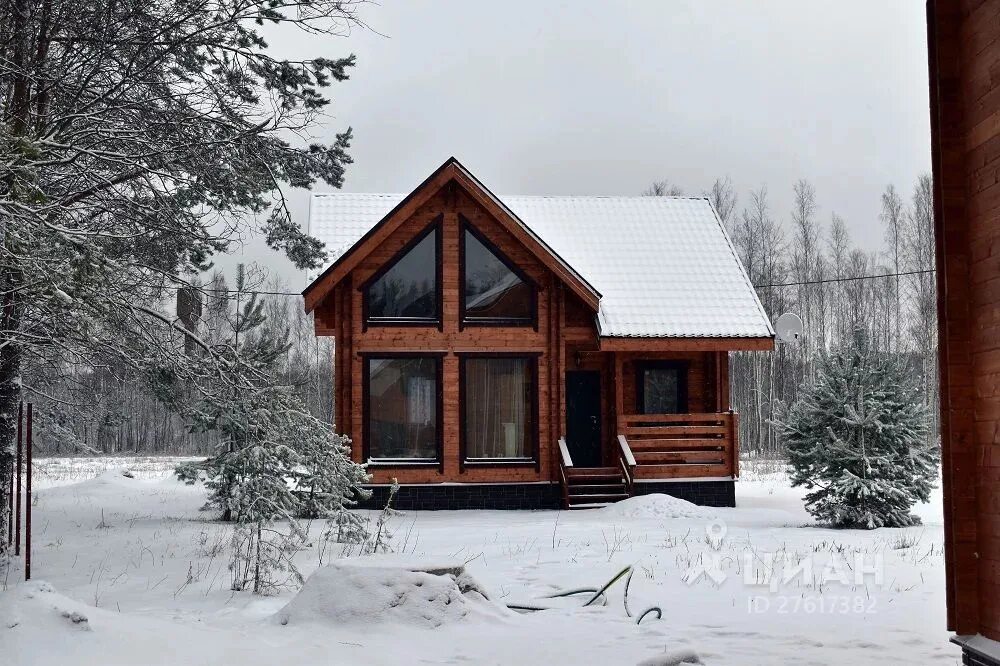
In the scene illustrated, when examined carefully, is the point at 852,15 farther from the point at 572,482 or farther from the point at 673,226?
the point at 572,482

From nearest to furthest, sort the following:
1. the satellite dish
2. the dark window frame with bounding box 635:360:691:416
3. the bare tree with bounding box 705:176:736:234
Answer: the dark window frame with bounding box 635:360:691:416 < the satellite dish < the bare tree with bounding box 705:176:736:234

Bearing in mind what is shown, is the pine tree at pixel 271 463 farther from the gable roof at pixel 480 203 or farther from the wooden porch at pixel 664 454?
the wooden porch at pixel 664 454

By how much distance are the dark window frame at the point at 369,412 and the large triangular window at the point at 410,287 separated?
1.80 feet

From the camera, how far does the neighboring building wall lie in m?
5.29

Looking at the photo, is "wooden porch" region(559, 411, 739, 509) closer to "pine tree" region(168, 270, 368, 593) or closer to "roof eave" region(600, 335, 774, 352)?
"roof eave" region(600, 335, 774, 352)

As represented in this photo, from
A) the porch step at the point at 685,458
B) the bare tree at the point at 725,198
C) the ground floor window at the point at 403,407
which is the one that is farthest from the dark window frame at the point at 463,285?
the bare tree at the point at 725,198

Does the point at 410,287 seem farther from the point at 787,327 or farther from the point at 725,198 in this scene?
the point at 725,198

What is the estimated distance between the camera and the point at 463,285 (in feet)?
56.2

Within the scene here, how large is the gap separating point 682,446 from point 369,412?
17.8ft

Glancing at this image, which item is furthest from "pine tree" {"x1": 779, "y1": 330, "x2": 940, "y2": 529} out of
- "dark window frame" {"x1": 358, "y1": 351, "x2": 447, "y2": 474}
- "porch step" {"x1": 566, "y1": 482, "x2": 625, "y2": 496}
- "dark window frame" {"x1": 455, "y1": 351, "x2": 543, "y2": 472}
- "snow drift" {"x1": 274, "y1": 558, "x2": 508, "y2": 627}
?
"snow drift" {"x1": 274, "y1": 558, "x2": 508, "y2": 627}

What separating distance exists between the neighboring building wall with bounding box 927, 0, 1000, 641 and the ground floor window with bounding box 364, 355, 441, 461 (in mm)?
11855

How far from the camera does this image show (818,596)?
803 centimetres

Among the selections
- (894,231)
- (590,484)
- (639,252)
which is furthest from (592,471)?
(894,231)

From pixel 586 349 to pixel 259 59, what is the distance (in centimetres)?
956
